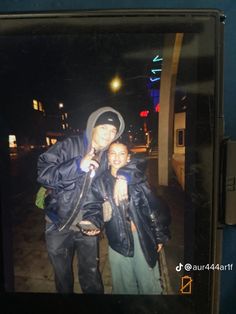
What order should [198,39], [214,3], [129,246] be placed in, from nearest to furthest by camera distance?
[198,39] < [129,246] < [214,3]

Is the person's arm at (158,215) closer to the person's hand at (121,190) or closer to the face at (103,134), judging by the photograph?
the person's hand at (121,190)

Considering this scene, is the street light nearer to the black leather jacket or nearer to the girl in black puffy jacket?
the girl in black puffy jacket

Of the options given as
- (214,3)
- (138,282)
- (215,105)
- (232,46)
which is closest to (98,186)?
(138,282)

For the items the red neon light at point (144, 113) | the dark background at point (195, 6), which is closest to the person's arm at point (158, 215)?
the red neon light at point (144, 113)

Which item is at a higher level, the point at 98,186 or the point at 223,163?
the point at 223,163

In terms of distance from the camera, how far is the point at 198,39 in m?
1.22

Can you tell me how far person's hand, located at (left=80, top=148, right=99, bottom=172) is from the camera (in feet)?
4.27

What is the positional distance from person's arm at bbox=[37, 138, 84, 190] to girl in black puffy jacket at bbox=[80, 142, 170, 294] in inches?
5.2

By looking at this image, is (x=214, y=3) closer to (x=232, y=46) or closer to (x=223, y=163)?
(x=232, y=46)

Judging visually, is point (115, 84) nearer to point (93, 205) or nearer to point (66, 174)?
point (66, 174)

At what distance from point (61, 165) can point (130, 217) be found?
458mm

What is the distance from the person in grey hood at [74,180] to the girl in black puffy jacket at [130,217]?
4 centimetres

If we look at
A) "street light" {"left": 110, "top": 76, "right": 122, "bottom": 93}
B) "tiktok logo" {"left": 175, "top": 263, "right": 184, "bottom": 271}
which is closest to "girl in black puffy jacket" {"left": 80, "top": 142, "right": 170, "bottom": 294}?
"tiktok logo" {"left": 175, "top": 263, "right": 184, "bottom": 271}

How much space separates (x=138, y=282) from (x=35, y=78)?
48.6 inches
